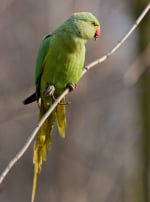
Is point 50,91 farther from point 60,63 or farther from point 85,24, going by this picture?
point 85,24

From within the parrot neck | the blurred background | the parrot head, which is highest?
the parrot head

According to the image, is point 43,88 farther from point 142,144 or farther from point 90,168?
point 90,168

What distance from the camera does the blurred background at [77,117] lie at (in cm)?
555

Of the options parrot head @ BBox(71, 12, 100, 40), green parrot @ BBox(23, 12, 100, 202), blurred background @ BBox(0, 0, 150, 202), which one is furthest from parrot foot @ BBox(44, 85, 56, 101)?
blurred background @ BBox(0, 0, 150, 202)

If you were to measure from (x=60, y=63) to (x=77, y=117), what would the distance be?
3153mm

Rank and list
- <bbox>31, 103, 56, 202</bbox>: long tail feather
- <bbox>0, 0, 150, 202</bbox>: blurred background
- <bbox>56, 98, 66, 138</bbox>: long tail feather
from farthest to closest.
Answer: <bbox>0, 0, 150, 202</bbox>: blurred background < <bbox>56, 98, 66, 138</bbox>: long tail feather < <bbox>31, 103, 56, 202</bbox>: long tail feather

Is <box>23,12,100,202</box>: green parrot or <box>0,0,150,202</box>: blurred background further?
<box>0,0,150,202</box>: blurred background

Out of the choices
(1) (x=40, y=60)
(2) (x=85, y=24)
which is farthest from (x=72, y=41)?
(1) (x=40, y=60)

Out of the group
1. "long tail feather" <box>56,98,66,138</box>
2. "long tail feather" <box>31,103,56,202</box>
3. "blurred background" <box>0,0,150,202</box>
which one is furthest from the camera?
"blurred background" <box>0,0,150,202</box>

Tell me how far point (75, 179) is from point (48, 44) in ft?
10.3

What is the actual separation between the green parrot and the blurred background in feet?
6.16

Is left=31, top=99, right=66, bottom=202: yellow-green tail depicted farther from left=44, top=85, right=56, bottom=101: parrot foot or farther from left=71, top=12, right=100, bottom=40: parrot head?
left=71, top=12, right=100, bottom=40: parrot head

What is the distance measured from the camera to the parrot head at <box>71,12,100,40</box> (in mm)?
2791

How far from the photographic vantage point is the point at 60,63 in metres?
2.84
